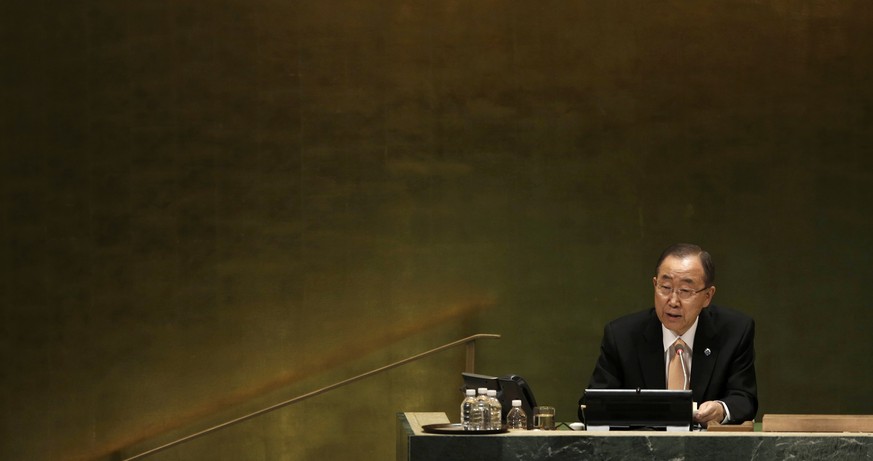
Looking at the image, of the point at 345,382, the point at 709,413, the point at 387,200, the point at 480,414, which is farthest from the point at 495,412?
the point at 387,200

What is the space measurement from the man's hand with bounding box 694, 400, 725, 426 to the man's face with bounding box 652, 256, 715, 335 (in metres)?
0.35

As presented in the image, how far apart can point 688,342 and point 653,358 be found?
132mm

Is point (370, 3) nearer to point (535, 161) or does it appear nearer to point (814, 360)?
point (535, 161)

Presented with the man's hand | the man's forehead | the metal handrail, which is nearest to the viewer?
the man's hand

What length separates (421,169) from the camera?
588cm

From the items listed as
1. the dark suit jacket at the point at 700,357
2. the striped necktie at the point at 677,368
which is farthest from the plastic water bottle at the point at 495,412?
the striped necktie at the point at 677,368

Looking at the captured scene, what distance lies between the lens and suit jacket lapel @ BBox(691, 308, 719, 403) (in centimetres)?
379

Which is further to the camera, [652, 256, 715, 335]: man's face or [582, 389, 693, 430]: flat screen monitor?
[652, 256, 715, 335]: man's face

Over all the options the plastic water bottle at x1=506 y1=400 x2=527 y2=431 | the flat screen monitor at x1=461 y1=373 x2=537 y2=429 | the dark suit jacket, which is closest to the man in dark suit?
the dark suit jacket

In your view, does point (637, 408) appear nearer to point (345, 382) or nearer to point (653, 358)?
point (653, 358)

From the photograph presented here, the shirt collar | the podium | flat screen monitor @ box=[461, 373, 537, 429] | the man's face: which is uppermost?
the man's face

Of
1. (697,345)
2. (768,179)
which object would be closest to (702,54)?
(768,179)

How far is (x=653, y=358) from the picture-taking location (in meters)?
3.85

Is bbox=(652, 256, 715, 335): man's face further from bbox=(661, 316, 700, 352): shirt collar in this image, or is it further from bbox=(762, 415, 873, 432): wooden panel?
bbox=(762, 415, 873, 432): wooden panel
